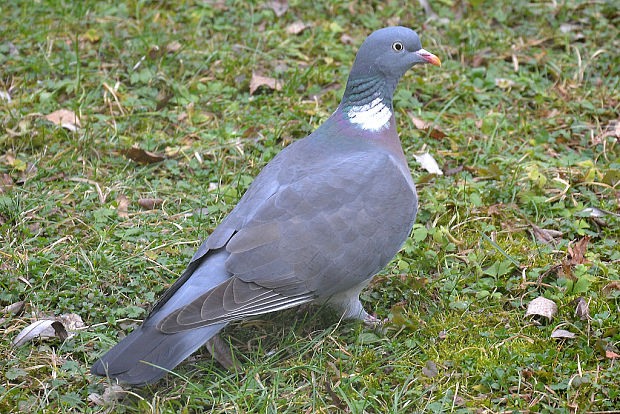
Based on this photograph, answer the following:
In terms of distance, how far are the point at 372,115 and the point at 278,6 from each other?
2.63 metres

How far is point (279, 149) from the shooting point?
15.7 ft

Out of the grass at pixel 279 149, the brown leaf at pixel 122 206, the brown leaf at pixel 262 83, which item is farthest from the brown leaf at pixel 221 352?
the brown leaf at pixel 262 83

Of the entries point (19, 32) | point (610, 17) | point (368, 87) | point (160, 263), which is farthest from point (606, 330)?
point (19, 32)

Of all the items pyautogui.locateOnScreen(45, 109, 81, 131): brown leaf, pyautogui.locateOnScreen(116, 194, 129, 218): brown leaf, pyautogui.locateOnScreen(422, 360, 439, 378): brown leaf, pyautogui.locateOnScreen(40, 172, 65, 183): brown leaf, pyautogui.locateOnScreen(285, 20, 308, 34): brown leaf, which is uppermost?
pyautogui.locateOnScreen(45, 109, 81, 131): brown leaf

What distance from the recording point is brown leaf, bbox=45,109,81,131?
4816mm

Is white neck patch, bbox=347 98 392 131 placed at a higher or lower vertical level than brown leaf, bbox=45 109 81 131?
lower

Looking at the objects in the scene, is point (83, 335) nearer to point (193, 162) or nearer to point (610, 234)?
point (193, 162)

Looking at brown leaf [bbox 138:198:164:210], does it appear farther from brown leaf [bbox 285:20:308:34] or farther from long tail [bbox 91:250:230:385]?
brown leaf [bbox 285:20:308:34]

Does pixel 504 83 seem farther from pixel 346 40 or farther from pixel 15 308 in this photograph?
pixel 15 308

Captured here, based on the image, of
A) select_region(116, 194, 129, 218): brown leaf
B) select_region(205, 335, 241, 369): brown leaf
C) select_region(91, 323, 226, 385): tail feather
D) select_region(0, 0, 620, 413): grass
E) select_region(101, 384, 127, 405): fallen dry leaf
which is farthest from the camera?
select_region(116, 194, 129, 218): brown leaf

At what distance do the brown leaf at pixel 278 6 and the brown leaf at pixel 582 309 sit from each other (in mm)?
3463

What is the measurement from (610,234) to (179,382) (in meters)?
2.41

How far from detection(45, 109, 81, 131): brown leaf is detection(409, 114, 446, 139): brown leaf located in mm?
2162

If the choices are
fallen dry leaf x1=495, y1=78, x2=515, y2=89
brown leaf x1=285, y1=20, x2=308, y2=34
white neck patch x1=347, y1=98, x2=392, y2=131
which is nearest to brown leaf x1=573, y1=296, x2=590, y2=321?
white neck patch x1=347, y1=98, x2=392, y2=131
